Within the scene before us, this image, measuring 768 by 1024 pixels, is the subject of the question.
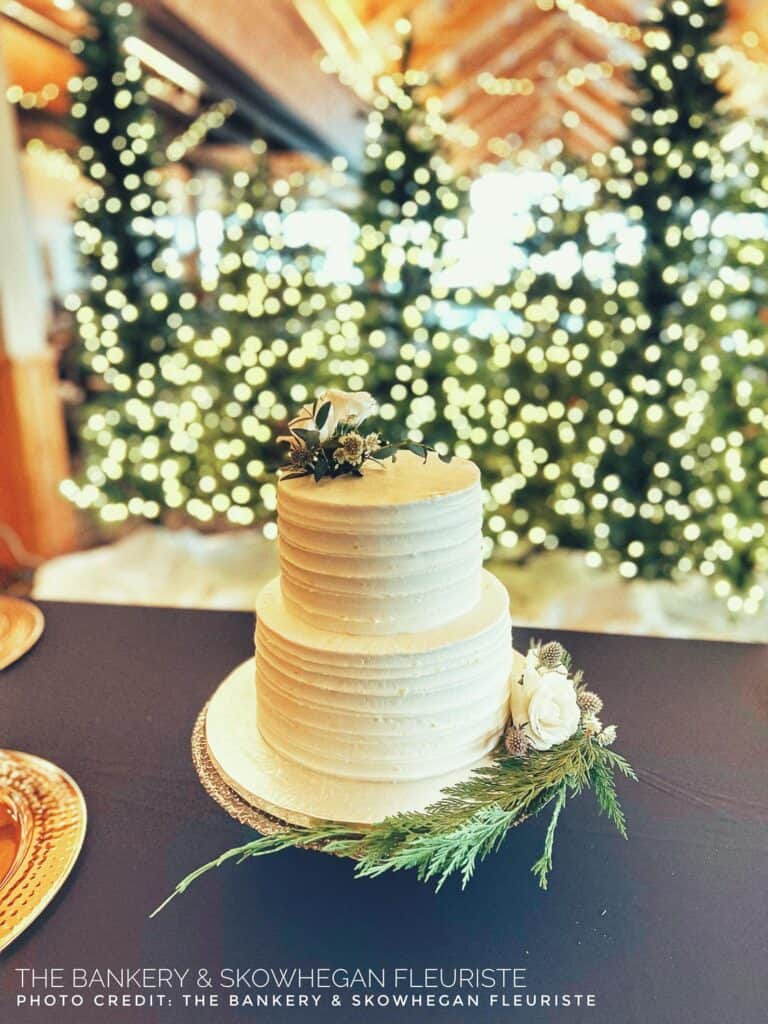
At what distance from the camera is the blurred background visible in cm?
304

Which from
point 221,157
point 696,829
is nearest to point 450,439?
point 696,829

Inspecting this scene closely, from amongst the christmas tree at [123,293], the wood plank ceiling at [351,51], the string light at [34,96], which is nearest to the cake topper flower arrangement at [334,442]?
the wood plank ceiling at [351,51]

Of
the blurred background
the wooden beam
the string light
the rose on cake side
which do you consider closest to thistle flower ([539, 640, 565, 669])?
the rose on cake side

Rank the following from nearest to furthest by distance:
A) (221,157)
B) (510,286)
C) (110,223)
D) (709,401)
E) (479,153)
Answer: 1. (709,401)
2. (510,286)
3. (110,223)
4. (221,157)
5. (479,153)

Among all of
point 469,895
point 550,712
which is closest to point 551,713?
point 550,712

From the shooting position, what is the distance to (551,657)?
983 millimetres

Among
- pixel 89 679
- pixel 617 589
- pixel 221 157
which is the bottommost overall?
pixel 617 589

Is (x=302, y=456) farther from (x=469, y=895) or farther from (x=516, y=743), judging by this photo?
(x=469, y=895)

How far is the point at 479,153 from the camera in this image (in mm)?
9750

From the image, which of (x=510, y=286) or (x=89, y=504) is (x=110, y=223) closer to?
(x=89, y=504)

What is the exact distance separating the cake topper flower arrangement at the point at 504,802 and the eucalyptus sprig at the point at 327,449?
1.13ft

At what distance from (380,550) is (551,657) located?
27cm

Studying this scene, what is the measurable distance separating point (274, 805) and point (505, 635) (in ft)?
1.19

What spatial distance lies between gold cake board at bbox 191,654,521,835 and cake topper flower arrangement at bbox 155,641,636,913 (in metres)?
0.02
